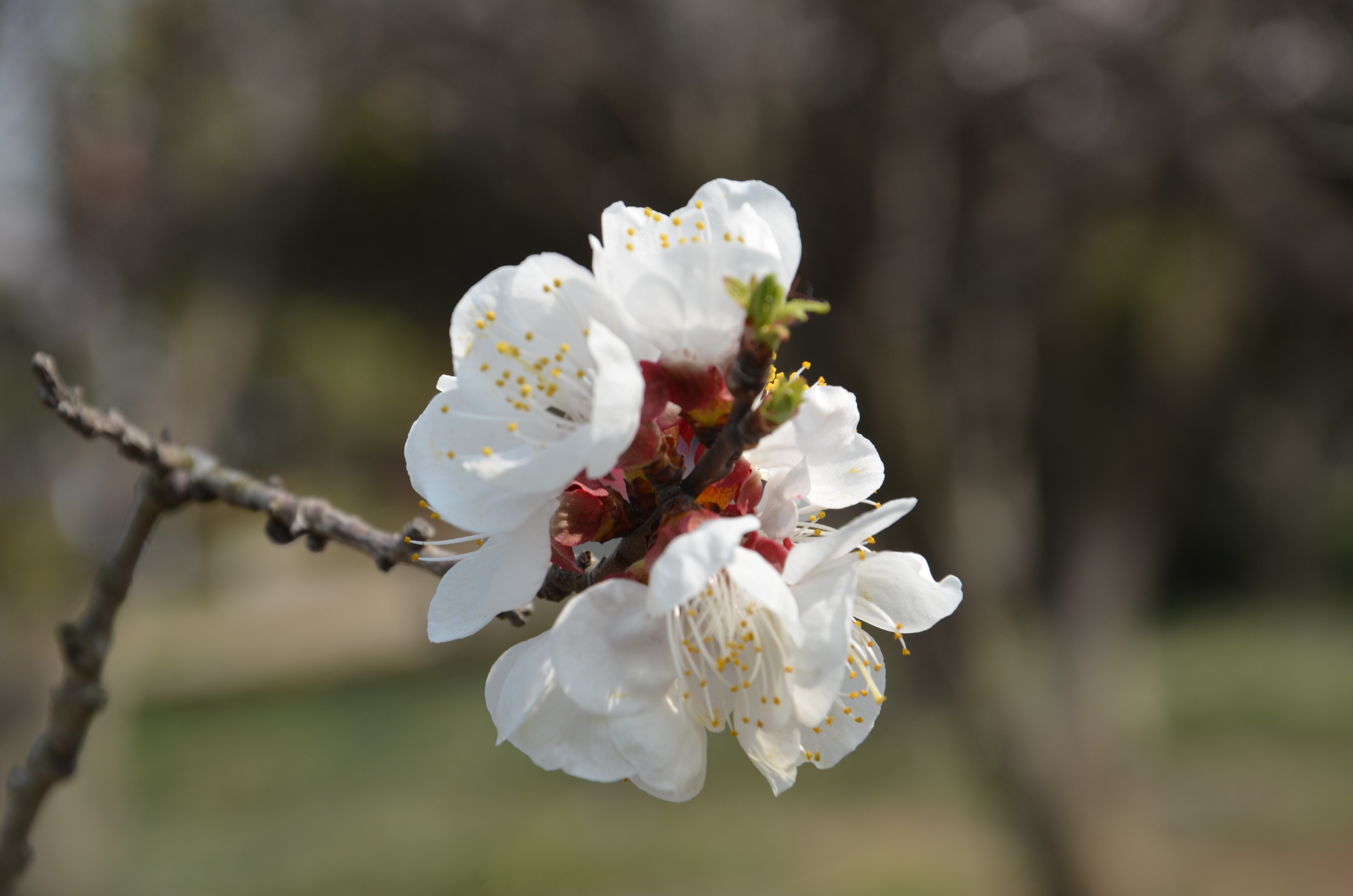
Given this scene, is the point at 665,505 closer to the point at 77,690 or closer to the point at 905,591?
the point at 905,591

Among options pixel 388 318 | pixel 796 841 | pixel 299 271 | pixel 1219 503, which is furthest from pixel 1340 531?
pixel 299 271

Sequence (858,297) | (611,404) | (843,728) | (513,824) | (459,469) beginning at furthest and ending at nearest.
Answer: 1. (513,824)
2. (858,297)
3. (843,728)
4. (459,469)
5. (611,404)

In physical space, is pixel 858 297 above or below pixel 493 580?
below

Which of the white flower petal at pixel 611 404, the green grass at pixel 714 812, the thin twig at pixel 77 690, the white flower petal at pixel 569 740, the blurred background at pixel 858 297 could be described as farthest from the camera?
the green grass at pixel 714 812

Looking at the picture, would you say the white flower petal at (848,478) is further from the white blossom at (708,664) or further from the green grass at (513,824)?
the green grass at (513,824)

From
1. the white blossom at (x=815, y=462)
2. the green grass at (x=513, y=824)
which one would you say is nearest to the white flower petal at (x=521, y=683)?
the white blossom at (x=815, y=462)

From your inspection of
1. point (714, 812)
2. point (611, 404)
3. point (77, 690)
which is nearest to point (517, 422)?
point (611, 404)

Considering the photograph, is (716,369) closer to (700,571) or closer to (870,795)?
(700,571)
